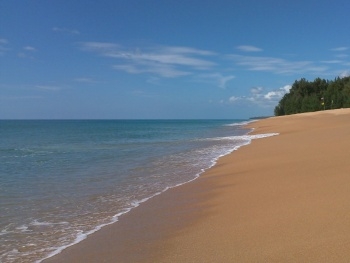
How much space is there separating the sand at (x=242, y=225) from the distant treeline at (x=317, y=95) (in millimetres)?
69125

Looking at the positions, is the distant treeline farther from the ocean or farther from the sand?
the sand

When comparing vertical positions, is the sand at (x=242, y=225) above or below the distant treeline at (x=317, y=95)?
below

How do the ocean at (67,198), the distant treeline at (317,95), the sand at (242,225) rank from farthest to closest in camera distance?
the distant treeline at (317,95)
the ocean at (67,198)
the sand at (242,225)

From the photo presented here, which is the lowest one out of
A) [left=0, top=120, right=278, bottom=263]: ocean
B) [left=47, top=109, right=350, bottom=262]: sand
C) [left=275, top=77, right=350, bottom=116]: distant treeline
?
[left=0, top=120, right=278, bottom=263]: ocean

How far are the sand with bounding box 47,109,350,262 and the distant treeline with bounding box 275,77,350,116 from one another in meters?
69.1

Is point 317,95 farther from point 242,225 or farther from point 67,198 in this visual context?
point 242,225

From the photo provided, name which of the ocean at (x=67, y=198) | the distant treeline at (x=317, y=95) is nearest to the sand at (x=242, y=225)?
the ocean at (x=67, y=198)

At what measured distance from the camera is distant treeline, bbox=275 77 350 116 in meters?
75.6

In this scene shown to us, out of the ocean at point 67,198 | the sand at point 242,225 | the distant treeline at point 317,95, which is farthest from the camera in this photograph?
the distant treeline at point 317,95

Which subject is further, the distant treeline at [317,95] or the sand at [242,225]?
the distant treeline at [317,95]

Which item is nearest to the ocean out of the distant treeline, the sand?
the sand

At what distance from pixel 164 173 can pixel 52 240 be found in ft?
21.9

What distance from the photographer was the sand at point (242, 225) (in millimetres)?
4203

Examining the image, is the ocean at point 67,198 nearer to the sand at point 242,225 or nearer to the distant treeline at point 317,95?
the sand at point 242,225
